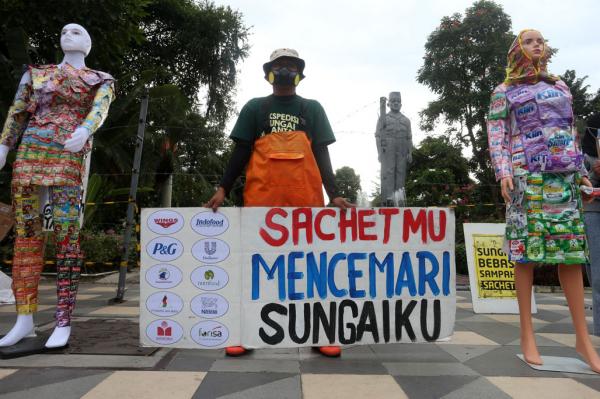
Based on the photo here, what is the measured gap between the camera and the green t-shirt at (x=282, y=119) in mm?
2799

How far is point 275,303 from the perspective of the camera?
2521 mm

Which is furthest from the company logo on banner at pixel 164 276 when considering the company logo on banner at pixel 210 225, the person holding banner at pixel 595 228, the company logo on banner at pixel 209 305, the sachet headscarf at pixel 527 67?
the person holding banner at pixel 595 228

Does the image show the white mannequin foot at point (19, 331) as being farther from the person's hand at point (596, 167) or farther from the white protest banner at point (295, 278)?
the person's hand at point (596, 167)

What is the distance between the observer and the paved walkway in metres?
1.96

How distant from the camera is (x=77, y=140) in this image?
2.57 metres

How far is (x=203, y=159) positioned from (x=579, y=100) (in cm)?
1739

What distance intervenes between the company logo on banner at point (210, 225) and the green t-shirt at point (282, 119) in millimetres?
544

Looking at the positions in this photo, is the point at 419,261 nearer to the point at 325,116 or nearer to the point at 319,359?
the point at 319,359

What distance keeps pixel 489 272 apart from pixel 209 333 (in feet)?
10.5

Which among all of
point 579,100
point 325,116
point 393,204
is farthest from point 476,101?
point 325,116

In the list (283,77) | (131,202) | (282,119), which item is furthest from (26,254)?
(131,202)

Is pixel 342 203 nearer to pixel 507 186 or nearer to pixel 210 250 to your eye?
pixel 210 250

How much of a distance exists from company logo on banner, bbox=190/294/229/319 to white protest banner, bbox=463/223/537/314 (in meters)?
2.94

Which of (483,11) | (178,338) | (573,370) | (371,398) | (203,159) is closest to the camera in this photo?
(371,398)
